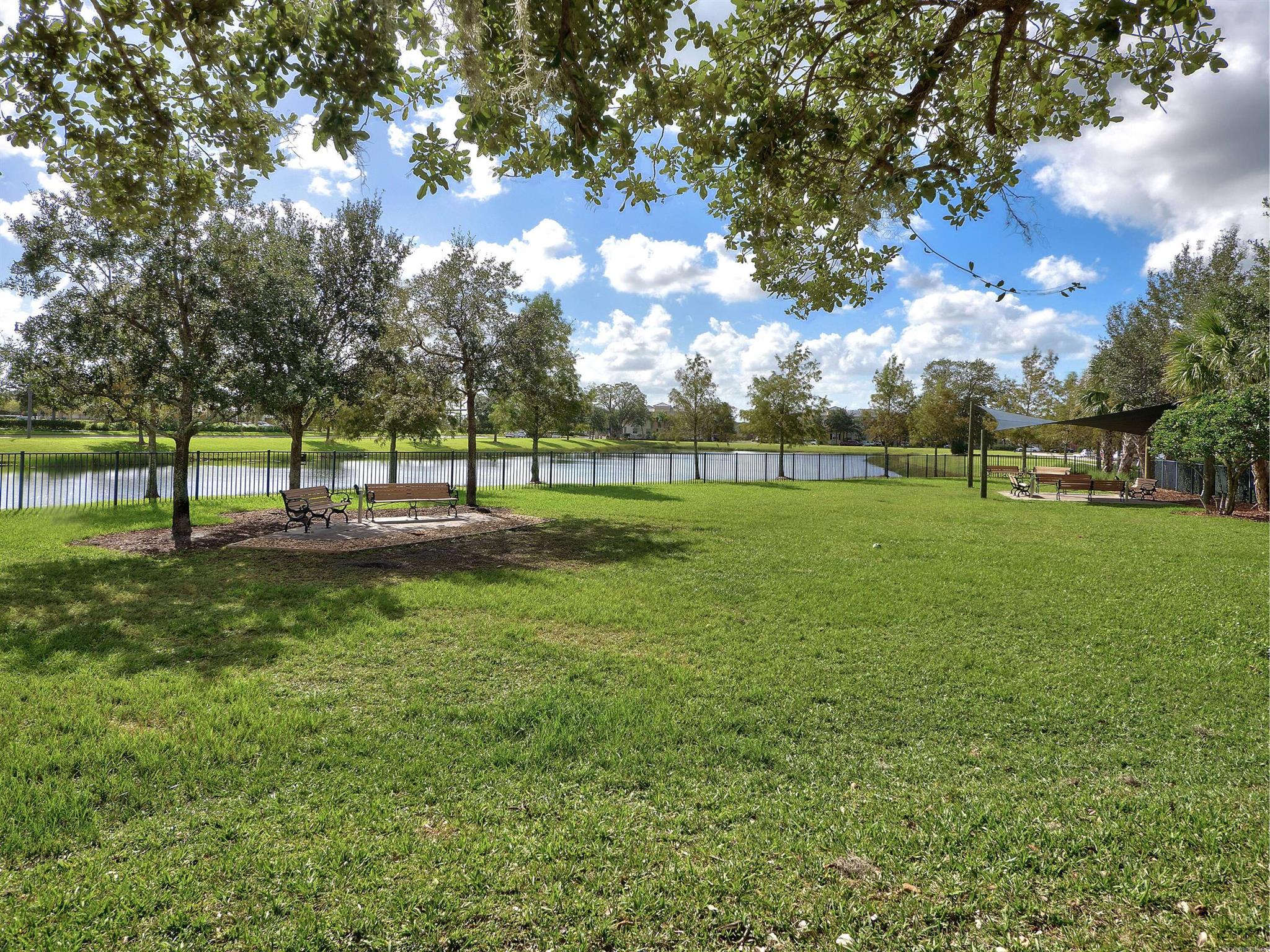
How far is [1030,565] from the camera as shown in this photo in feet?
31.8

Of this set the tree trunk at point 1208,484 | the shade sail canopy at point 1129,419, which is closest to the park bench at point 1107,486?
the shade sail canopy at point 1129,419

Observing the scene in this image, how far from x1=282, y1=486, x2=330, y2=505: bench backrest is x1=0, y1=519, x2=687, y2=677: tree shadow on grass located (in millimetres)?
1991

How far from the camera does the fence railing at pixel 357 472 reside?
1811cm

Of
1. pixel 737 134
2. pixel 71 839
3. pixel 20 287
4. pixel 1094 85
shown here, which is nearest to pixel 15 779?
pixel 71 839

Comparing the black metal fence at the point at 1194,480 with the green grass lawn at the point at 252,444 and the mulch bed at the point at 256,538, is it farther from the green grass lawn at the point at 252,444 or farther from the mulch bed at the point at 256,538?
the green grass lawn at the point at 252,444

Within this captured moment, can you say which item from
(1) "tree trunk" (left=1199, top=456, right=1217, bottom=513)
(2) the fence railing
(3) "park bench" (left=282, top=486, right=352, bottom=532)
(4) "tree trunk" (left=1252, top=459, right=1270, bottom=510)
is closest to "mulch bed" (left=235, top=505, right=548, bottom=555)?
(3) "park bench" (left=282, top=486, right=352, bottom=532)

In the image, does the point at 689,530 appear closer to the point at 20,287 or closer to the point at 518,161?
the point at 518,161

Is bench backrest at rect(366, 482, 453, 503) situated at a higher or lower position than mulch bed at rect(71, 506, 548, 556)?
higher

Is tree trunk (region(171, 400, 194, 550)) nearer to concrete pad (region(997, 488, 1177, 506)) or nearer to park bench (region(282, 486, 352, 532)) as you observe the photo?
park bench (region(282, 486, 352, 532))

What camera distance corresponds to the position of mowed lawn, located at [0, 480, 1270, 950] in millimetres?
2537

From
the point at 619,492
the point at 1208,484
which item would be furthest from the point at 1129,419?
the point at 619,492

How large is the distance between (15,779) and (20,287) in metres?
10.4

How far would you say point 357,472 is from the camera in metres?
29.2

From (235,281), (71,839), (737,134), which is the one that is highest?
(235,281)
